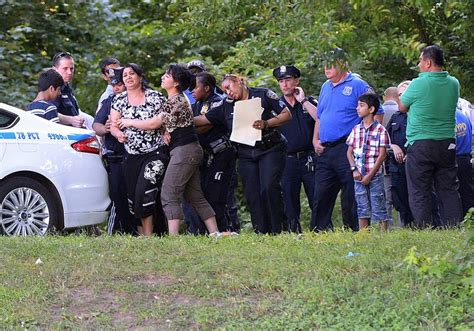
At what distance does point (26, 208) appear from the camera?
9.48 meters

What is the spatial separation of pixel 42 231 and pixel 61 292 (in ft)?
9.71

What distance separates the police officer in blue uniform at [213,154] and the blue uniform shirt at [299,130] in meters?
0.95

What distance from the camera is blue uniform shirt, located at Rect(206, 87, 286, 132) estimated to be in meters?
9.84

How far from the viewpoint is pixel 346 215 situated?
34.6ft

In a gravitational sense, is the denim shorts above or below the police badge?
below

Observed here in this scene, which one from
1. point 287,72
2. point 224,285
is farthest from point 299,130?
point 224,285

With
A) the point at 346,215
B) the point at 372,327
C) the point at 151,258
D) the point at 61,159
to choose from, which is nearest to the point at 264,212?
the point at 346,215

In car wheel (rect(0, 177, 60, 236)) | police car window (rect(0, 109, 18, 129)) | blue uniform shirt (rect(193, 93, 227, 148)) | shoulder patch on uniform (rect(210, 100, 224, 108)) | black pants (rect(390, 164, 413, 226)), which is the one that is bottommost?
black pants (rect(390, 164, 413, 226))

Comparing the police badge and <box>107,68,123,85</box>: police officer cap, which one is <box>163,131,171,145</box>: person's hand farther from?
<box>107,68,123,85</box>: police officer cap

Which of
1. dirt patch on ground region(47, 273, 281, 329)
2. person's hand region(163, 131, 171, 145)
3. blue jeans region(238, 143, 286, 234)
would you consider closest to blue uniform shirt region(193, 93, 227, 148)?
blue jeans region(238, 143, 286, 234)

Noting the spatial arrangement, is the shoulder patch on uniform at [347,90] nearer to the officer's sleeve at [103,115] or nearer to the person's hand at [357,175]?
the person's hand at [357,175]

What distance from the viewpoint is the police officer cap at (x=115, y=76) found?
10211mm

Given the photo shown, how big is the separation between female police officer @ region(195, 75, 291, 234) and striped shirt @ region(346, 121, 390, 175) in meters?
0.73

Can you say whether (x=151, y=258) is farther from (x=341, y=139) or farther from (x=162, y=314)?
(x=341, y=139)
